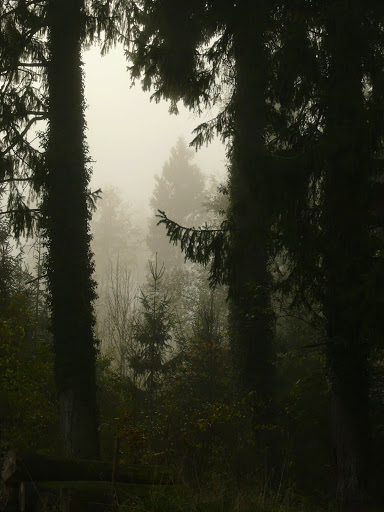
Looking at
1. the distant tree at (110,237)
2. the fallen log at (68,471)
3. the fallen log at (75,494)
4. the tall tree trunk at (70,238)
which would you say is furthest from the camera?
the distant tree at (110,237)

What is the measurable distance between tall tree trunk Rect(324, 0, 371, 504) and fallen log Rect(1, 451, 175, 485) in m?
2.31

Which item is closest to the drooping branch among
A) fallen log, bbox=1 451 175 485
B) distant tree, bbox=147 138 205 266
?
fallen log, bbox=1 451 175 485

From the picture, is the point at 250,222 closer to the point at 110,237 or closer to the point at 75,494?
the point at 75,494

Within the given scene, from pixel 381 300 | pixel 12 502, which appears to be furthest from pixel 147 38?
pixel 12 502

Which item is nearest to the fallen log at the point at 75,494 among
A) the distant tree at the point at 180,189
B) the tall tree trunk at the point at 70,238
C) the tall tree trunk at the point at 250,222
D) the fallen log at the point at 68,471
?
the fallen log at the point at 68,471

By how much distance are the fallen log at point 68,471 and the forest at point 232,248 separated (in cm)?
2

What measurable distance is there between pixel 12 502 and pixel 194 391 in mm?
9711

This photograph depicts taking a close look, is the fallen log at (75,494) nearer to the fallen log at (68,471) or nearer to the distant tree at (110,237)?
the fallen log at (68,471)

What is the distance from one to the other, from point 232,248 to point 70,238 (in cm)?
289

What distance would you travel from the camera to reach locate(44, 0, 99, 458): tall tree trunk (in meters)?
9.27

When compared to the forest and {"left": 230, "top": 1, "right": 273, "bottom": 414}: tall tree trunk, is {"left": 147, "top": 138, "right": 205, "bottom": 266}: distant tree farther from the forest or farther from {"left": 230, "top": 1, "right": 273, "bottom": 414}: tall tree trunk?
{"left": 230, "top": 1, "right": 273, "bottom": 414}: tall tree trunk

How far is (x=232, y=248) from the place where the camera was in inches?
345

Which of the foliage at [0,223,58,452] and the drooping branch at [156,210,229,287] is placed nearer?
the drooping branch at [156,210,229,287]

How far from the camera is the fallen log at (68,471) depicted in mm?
5996
